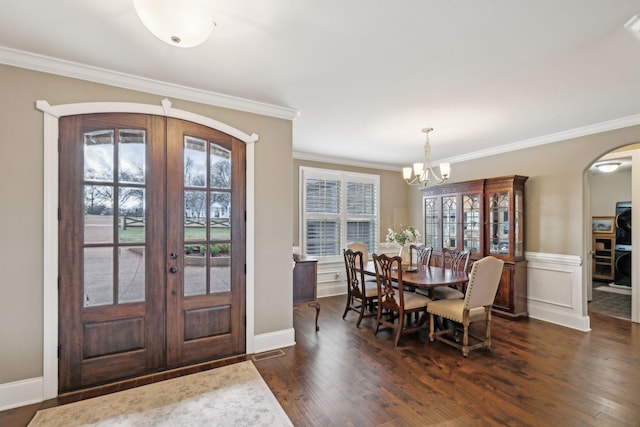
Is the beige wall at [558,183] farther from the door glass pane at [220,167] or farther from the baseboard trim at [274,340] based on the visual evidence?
the door glass pane at [220,167]

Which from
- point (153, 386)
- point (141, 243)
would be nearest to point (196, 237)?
point (141, 243)

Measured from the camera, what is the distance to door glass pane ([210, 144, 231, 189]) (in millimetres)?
2971

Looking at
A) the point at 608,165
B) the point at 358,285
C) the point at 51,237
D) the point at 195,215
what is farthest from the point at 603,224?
the point at 51,237

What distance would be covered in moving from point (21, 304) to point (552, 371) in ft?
15.0

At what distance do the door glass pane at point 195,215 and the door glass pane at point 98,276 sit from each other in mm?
641

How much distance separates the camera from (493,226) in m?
4.63

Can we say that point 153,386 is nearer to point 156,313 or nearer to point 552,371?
point 156,313

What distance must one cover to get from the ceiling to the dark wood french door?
628mm

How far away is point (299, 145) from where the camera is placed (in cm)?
490

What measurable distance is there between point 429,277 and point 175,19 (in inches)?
137

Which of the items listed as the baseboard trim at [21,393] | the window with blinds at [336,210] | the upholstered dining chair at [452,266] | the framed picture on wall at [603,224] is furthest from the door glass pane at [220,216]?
the framed picture on wall at [603,224]

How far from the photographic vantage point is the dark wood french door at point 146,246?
244 centimetres

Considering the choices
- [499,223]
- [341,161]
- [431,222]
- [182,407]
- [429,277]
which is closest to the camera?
[182,407]

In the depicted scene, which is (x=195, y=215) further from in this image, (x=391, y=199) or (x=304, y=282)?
(x=391, y=199)
